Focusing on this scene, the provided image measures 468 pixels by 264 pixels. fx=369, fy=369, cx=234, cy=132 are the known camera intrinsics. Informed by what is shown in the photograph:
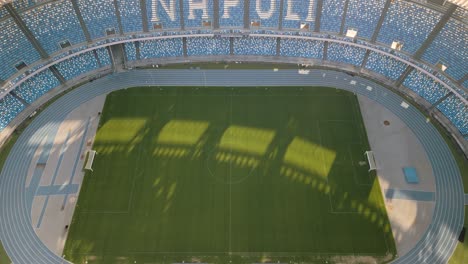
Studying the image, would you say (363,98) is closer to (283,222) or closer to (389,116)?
(389,116)

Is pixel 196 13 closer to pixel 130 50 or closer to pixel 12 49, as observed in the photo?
pixel 130 50

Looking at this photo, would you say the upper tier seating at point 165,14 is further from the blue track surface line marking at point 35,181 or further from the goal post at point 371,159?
the goal post at point 371,159

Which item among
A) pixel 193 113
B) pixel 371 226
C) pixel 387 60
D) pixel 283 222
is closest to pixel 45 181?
pixel 193 113

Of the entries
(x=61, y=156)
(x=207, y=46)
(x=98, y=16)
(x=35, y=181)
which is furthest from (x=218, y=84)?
(x=35, y=181)

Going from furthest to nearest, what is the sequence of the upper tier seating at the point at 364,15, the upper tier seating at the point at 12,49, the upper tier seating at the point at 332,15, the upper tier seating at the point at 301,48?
the upper tier seating at the point at 301,48 < the upper tier seating at the point at 332,15 < the upper tier seating at the point at 364,15 < the upper tier seating at the point at 12,49

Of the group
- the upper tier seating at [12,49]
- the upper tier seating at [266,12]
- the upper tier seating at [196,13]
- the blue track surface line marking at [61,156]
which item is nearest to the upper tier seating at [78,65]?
the upper tier seating at [12,49]
